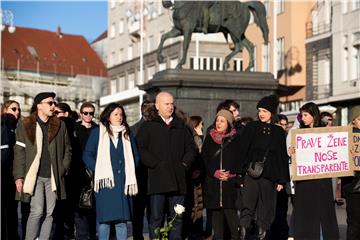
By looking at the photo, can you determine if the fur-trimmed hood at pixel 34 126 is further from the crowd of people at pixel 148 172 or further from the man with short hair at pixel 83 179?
the man with short hair at pixel 83 179

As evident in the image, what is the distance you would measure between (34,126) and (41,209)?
977 millimetres

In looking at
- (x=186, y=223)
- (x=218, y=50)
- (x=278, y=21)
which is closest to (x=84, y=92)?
(x=218, y=50)

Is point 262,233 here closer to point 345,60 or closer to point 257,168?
point 257,168

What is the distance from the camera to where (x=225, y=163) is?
11.3 m

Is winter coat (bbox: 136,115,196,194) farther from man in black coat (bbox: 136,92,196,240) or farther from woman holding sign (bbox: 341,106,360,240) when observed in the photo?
woman holding sign (bbox: 341,106,360,240)

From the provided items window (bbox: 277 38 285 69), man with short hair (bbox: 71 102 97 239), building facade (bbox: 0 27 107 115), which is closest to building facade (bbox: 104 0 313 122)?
window (bbox: 277 38 285 69)

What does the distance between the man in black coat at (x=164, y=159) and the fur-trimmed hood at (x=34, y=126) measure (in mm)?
990

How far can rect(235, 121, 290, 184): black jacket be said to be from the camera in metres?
10.2

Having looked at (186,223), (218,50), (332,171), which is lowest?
(186,223)

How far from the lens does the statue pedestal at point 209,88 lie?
70.4 ft

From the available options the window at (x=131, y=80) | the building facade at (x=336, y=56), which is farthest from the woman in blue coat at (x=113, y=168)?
the window at (x=131, y=80)

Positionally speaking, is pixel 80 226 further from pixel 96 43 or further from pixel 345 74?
pixel 96 43

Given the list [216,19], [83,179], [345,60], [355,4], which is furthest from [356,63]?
[83,179]

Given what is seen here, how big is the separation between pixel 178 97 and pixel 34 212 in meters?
11.6
